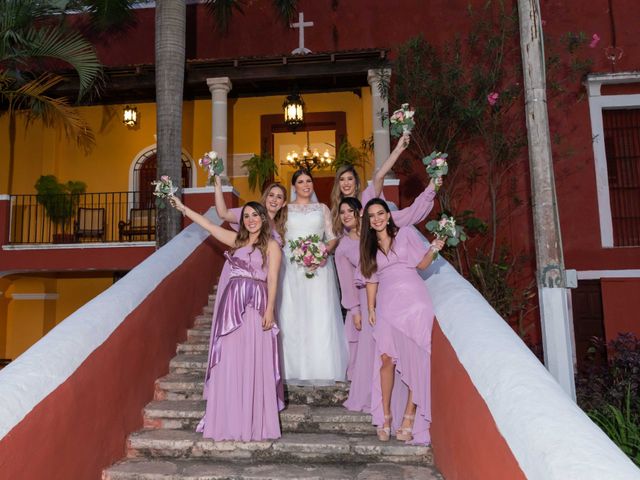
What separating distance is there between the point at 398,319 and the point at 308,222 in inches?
66.3

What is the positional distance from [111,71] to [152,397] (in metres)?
7.09

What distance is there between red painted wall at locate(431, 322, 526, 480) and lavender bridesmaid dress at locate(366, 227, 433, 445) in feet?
0.29

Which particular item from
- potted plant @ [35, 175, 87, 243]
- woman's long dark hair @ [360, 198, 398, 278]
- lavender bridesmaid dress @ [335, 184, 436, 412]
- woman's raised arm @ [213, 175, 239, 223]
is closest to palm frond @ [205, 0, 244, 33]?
potted plant @ [35, 175, 87, 243]

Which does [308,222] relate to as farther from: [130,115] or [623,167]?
[130,115]

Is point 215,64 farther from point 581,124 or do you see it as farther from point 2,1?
point 581,124

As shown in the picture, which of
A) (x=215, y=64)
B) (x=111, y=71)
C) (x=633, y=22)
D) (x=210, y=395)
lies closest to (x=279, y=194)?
(x=210, y=395)

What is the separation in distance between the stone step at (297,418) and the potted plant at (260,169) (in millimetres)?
6616

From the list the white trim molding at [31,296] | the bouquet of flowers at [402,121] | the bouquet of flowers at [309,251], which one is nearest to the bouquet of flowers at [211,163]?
the bouquet of flowers at [309,251]

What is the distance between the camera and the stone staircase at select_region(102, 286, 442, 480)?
10.9ft

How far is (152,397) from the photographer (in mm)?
4293

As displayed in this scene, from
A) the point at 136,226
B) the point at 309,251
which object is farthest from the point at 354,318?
the point at 136,226

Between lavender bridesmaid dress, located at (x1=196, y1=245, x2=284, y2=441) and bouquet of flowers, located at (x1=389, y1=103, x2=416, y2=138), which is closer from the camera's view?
lavender bridesmaid dress, located at (x1=196, y1=245, x2=284, y2=441)

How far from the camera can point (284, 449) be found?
11.8 feet

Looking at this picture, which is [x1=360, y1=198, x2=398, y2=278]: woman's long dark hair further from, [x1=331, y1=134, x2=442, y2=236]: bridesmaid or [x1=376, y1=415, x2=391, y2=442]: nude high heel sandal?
[x1=376, y1=415, x2=391, y2=442]: nude high heel sandal
